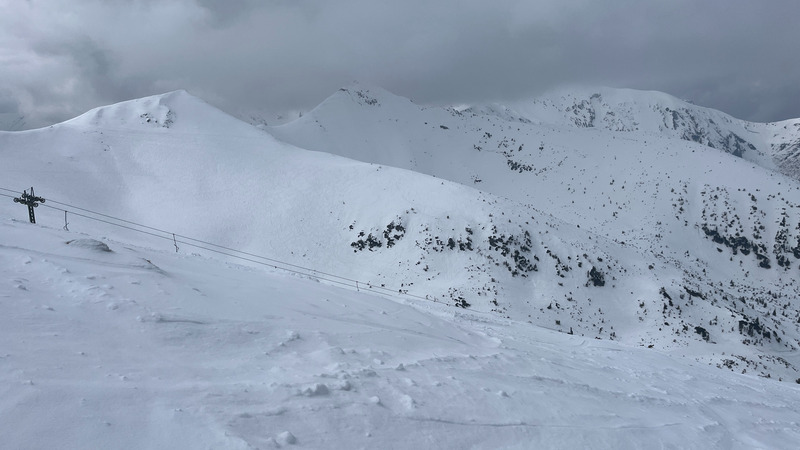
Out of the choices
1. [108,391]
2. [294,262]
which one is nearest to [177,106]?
[294,262]

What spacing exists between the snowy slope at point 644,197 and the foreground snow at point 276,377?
2526 cm

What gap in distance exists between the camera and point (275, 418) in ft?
18.8

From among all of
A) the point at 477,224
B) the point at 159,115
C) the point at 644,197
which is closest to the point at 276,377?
the point at 477,224

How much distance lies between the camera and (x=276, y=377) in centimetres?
697

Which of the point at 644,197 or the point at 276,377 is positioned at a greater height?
the point at 644,197

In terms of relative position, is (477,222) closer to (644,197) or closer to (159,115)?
(644,197)

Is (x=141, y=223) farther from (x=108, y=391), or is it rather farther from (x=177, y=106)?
(x=108, y=391)

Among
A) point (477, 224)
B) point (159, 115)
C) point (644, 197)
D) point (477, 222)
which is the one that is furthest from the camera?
point (644, 197)

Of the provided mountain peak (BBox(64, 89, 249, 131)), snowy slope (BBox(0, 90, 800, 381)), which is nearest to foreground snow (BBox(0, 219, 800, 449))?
snowy slope (BBox(0, 90, 800, 381))

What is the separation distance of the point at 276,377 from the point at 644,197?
79.8 metres

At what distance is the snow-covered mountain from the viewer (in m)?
34.0

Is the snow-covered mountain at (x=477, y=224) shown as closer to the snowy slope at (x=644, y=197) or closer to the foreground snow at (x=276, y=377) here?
the snowy slope at (x=644, y=197)

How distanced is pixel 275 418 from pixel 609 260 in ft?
138

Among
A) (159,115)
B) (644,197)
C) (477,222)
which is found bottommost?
(477,222)
